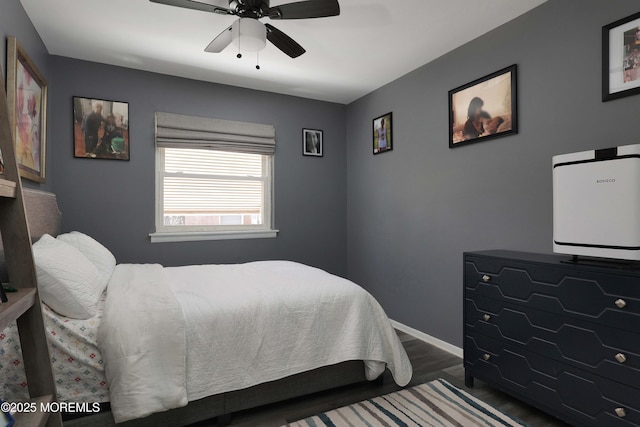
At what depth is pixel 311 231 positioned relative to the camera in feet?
14.2

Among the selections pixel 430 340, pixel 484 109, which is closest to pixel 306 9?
pixel 484 109

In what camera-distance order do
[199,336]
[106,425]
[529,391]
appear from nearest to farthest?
[106,425]
[199,336]
[529,391]

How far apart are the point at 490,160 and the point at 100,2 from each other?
116 inches

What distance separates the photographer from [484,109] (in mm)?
2775

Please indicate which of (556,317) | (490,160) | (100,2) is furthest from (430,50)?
(100,2)

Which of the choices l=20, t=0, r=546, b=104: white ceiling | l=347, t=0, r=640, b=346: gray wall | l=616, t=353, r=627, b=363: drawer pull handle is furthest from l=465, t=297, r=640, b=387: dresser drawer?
l=20, t=0, r=546, b=104: white ceiling

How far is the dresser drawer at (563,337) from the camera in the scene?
1.59 metres

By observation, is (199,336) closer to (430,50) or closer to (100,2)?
(100,2)

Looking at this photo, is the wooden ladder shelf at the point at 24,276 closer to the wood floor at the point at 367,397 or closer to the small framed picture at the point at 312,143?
the wood floor at the point at 367,397

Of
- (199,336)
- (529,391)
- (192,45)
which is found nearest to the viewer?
(199,336)

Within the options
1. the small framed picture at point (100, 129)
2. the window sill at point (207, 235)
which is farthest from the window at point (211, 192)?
the small framed picture at point (100, 129)

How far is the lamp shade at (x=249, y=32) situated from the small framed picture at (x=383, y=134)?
75.1 inches

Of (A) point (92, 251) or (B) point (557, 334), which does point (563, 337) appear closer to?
(B) point (557, 334)

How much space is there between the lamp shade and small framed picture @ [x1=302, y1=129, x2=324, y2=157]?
2.06 metres
